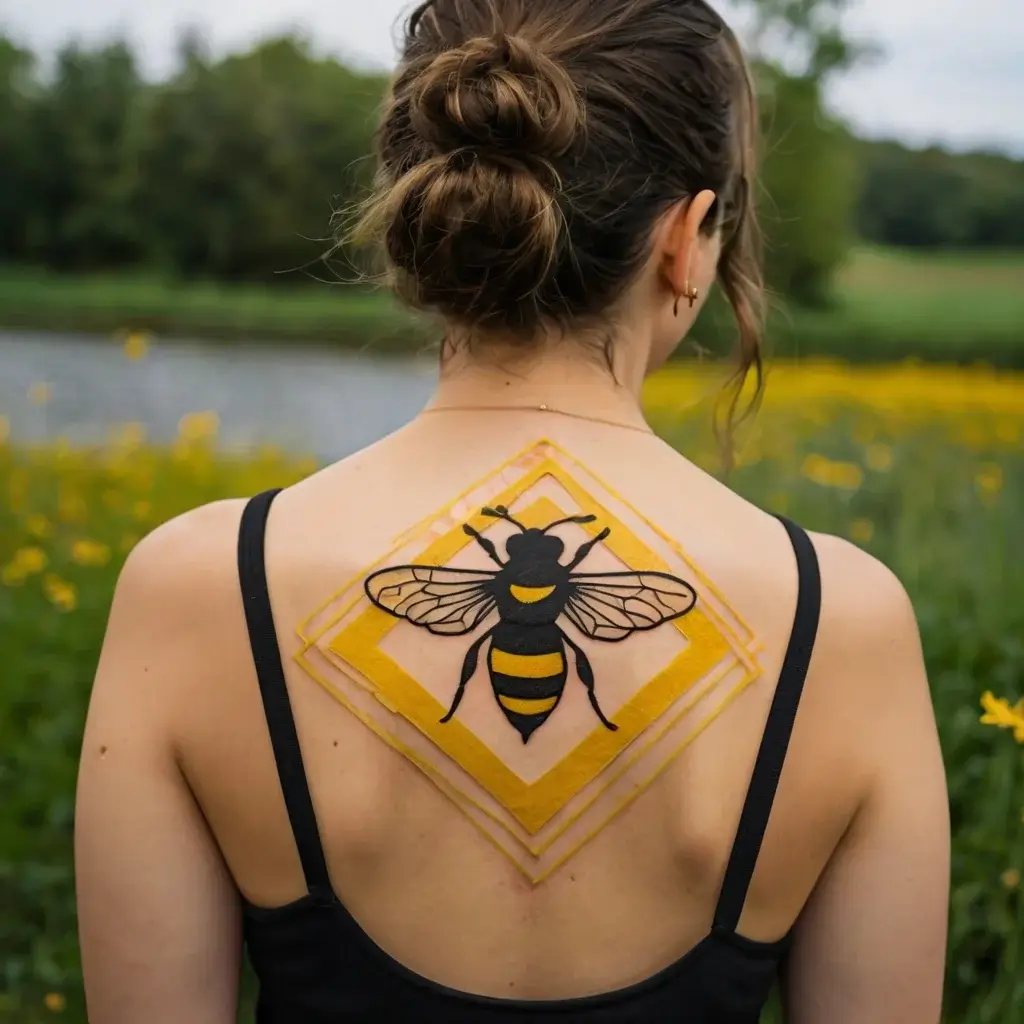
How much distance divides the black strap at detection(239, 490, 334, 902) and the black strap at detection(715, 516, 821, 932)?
0.41 m

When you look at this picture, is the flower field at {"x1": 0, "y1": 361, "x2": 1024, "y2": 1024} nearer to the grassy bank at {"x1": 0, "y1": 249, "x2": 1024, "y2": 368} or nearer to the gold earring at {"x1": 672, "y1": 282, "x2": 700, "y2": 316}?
the gold earring at {"x1": 672, "y1": 282, "x2": 700, "y2": 316}

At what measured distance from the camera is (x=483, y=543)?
3.91 feet

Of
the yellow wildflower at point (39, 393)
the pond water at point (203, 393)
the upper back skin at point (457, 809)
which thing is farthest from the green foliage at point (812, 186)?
the upper back skin at point (457, 809)

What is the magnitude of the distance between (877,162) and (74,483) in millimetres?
22826

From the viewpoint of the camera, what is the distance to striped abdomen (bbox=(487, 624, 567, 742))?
1148mm

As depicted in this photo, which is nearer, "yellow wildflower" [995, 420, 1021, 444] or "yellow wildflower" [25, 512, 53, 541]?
"yellow wildflower" [25, 512, 53, 541]

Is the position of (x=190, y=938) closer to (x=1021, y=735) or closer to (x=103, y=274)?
(x=1021, y=735)

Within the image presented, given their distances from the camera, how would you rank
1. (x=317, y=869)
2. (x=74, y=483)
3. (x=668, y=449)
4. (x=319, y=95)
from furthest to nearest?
(x=319, y=95)
(x=74, y=483)
(x=668, y=449)
(x=317, y=869)

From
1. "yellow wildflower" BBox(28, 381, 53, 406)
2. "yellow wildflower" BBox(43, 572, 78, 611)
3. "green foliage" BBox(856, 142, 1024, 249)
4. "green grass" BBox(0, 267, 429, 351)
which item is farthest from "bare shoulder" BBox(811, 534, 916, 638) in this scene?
"green foliage" BBox(856, 142, 1024, 249)

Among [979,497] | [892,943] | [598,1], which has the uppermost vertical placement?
[598,1]

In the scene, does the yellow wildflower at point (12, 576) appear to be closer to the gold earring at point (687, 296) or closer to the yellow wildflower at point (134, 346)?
the yellow wildflower at point (134, 346)

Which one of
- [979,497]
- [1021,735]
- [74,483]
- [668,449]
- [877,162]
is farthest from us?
[877,162]

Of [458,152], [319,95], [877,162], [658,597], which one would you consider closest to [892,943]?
[658,597]

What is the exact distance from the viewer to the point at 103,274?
15.5 metres
